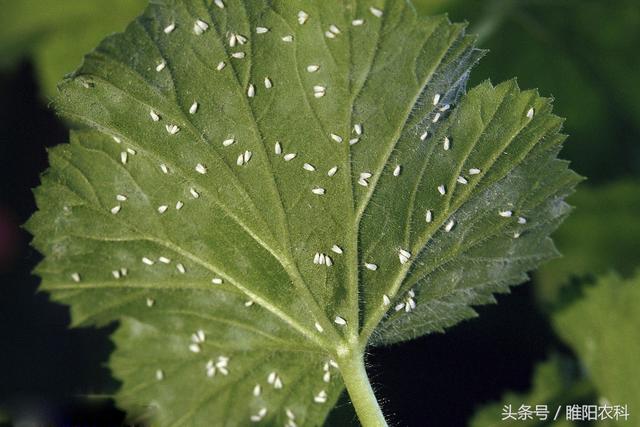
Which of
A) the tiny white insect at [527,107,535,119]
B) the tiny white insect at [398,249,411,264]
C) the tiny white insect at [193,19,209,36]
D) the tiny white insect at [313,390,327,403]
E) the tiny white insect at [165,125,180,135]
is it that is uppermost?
the tiny white insect at [193,19,209,36]

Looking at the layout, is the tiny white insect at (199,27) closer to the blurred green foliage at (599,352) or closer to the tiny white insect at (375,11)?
the tiny white insect at (375,11)

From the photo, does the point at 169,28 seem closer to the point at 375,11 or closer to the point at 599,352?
the point at 375,11

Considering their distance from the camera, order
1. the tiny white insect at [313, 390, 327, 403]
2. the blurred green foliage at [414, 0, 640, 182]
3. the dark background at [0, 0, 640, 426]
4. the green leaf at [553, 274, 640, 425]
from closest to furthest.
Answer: the tiny white insect at [313, 390, 327, 403], the green leaf at [553, 274, 640, 425], the dark background at [0, 0, 640, 426], the blurred green foliage at [414, 0, 640, 182]

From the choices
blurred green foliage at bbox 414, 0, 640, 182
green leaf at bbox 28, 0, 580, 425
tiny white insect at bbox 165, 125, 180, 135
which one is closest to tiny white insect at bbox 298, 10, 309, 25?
green leaf at bbox 28, 0, 580, 425

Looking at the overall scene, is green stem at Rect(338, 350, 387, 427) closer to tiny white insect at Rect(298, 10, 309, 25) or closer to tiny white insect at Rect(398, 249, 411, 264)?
tiny white insect at Rect(398, 249, 411, 264)

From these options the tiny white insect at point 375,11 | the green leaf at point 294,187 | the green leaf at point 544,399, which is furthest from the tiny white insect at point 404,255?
the green leaf at point 544,399

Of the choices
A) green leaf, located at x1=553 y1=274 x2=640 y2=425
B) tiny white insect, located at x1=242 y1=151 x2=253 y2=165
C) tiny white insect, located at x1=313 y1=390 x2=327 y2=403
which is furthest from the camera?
green leaf, located at x1=553 y1=274 x2=640 y2=425
